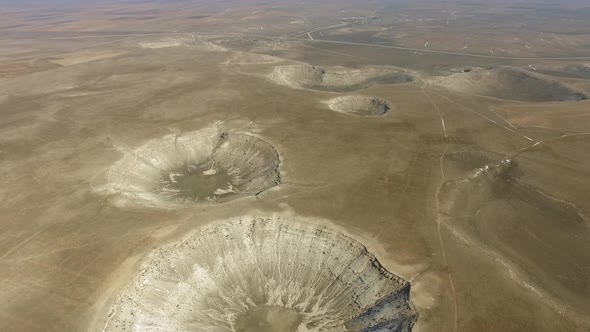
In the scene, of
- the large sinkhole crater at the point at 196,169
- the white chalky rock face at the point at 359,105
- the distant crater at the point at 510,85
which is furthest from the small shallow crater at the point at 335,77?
the large sinkhole crater at the point at 196,169

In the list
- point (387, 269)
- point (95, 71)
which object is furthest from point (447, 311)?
point (95, 71)

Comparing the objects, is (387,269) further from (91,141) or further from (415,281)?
(91,141)

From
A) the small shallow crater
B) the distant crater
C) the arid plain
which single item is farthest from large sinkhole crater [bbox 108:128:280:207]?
the distant crater

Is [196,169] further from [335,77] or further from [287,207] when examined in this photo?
[335,77]

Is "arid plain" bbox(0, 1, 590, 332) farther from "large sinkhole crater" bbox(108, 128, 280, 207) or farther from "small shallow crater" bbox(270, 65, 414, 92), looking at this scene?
"small shallow crater" bbox(270, 65, 414, 92)

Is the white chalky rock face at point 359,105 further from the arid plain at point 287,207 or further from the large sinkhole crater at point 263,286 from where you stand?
the large sinkhole crater at point 263,286

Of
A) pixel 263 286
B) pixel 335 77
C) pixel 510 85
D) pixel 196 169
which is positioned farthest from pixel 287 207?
pixel 510 85
